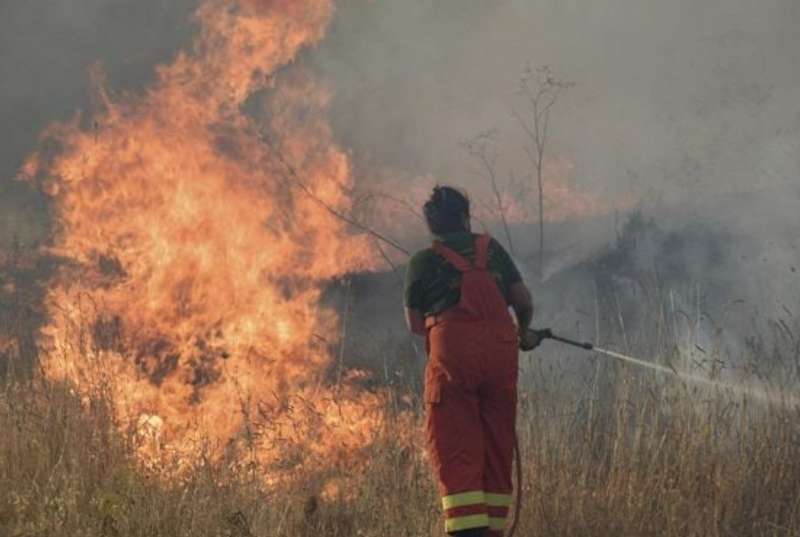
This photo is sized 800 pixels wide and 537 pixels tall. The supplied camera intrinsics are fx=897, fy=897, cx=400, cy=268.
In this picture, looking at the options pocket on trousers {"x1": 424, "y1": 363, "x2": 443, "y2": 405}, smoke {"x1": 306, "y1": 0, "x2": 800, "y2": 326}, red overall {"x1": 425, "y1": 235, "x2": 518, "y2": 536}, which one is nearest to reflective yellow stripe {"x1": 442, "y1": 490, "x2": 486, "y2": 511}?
red overall {"x1": 425, "y1": 235, "x2": 518, "y2": 536}

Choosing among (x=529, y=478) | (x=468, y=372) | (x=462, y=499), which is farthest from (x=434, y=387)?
(x=529, y=478)

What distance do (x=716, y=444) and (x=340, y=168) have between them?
17.1ft

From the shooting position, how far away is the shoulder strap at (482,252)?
4.49 meters

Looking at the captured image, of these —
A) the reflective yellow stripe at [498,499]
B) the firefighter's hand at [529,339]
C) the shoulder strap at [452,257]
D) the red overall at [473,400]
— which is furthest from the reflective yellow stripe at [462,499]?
the shoulder strap at [452,257]

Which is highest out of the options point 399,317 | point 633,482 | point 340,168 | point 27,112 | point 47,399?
point 27,112

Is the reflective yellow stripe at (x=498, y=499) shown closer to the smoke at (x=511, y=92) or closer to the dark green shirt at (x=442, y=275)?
the dark green shirt at (x=442, y=275)

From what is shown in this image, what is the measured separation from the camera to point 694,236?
10.3 m

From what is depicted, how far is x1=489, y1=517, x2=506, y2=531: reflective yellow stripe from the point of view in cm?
441

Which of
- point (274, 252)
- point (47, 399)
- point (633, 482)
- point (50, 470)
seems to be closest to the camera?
point (633, 482)

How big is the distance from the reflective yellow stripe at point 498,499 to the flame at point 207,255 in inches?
76.7

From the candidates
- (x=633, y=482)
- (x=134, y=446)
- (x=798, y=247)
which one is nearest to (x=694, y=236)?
(x=798, y=247)

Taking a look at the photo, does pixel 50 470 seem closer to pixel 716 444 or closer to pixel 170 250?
pixel 170 250

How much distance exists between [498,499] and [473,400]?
52 centimetres

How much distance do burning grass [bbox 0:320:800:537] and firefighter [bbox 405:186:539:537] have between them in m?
0.86
